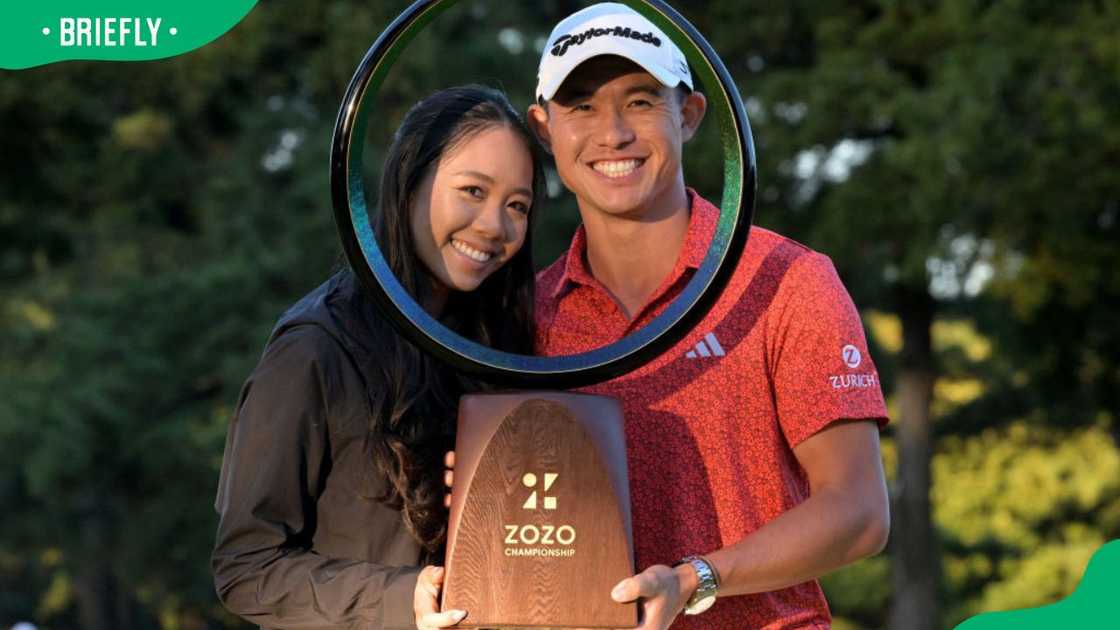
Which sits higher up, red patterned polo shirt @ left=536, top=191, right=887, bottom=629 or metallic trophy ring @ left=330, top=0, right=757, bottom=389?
metallic trophy ring @ left=330, top=0, right=757, bottom=389

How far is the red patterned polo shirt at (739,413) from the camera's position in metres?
3.14

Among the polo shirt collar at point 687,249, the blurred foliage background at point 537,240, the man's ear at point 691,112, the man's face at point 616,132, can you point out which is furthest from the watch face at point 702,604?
the blurred foliage background at point 537,240

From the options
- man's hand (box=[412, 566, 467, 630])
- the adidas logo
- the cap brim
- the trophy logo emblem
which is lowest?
man's hand (box=[412, 566, 467, 630])

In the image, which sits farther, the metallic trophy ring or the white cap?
the white cap

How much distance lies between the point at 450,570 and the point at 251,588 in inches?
16.2

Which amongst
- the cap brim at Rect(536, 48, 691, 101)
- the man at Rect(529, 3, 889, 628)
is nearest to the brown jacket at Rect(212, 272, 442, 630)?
the man at Rect(529, 3, 889, 628)

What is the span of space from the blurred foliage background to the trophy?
9.61 m

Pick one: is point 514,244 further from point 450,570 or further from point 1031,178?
point 1031,178

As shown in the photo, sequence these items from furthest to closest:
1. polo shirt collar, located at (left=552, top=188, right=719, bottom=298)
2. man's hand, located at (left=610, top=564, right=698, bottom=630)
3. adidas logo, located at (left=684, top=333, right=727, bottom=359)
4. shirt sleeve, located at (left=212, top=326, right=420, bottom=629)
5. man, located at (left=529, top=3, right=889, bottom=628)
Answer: polo shirt collar, located at (left=552, top=188, right=719, bottom=298)
adidas logo, located at (left=684, top=333, right=727, bottom=359)
man, located at (left=529, top=3, right=889, bottom=628)
shirt sleeve, located at (left=212, top=326, right=420, bottom=629)
man's hand, located at (left=610, top=564, right=698, bottom=630)

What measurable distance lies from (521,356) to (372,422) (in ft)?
0.97

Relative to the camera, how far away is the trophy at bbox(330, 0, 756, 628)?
9.24ft

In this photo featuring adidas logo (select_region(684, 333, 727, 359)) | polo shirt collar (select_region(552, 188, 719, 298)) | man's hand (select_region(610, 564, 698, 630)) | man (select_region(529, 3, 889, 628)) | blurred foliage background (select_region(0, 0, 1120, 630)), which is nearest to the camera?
man's hand (select_region(610, 564, 698, 630))

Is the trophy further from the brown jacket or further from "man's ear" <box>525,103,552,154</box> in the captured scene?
"man's ear" <box>525,103,552,154</box>

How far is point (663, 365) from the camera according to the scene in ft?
10.5
